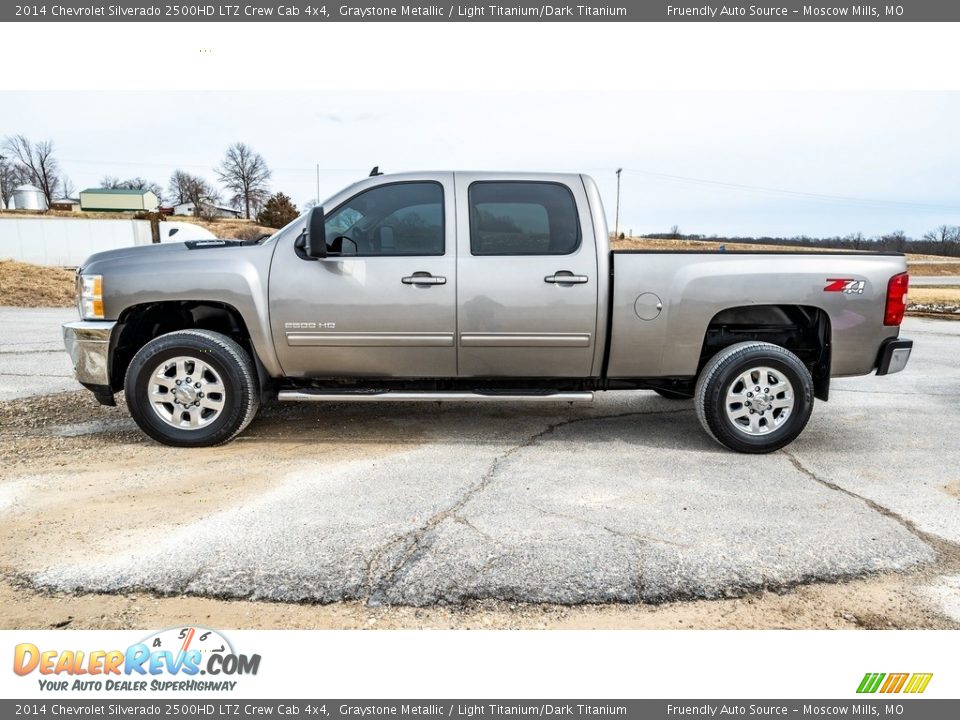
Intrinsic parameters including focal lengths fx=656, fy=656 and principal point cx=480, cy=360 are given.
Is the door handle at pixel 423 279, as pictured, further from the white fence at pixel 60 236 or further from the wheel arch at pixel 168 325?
the white fence at pixel 60 236

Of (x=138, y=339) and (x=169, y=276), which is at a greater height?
(x=169, y=276)

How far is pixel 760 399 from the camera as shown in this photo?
477 centimetres

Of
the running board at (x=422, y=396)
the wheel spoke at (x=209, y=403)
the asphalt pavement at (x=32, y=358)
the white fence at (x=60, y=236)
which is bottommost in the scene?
the asphalt pavement at (x=32, y=358)

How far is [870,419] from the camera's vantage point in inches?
233

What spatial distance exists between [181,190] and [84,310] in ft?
229

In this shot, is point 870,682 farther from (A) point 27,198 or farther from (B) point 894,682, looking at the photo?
(A) point 27,198

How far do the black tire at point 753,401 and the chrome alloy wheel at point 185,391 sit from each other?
139 inches

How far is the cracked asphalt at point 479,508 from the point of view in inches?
114

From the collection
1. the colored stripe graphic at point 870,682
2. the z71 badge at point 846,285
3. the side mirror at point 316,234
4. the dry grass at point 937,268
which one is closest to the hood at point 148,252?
the side mirror at point 316,234

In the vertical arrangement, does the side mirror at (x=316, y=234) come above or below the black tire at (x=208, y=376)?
above

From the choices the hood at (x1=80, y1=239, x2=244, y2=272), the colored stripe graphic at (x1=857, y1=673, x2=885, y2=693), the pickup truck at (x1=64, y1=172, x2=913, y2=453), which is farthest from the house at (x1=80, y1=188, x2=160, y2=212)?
the colored stripe graphic at (x1=857, y1=673, x2=885, y2=693)

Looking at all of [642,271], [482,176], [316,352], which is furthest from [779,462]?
[316,352]

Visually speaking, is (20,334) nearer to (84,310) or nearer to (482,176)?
(84,310)

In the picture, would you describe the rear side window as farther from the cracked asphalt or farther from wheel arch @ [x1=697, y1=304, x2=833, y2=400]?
the cracked asphalt
